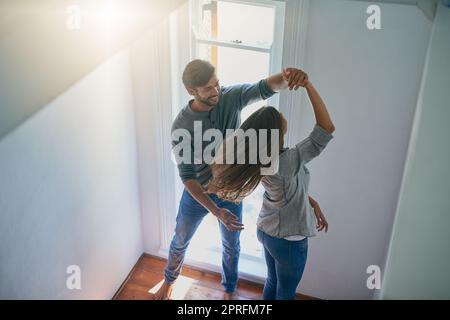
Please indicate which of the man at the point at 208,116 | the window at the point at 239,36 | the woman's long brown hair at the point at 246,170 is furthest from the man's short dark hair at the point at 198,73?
the window at the point at 239,36

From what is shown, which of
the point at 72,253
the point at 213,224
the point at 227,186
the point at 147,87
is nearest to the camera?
the point at 227,186

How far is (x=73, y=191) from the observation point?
192cm

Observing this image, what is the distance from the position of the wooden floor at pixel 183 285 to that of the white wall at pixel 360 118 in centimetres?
50

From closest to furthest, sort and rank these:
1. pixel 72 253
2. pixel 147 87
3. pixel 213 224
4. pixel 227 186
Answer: pixel 227 186
pixel 72 253
pixel 147 87
pixel 213 224

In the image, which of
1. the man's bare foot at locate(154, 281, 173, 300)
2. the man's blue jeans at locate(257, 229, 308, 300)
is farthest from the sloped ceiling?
the man's bare foot at locate(154, 281, 173, 300)

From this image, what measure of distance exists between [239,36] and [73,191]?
42.8 inches

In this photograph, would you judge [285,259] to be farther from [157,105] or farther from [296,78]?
[157,105]

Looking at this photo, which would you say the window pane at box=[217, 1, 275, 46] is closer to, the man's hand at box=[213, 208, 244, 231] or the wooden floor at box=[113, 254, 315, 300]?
the man's hand at box=[213, 208, 244, 231]

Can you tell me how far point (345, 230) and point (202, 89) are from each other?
1079mm

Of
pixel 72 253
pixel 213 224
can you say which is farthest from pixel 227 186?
pixel 213 224

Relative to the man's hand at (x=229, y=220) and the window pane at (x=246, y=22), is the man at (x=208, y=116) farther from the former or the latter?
the window pane at (x=246, y=22)

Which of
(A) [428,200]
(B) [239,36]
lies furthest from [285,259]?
(B) [239,36]
